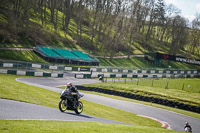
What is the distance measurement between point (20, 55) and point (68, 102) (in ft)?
111

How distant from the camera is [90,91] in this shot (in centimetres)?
3606

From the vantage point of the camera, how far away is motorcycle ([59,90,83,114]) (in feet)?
50.9

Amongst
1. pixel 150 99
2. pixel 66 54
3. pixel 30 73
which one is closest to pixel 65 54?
pixel 66 54

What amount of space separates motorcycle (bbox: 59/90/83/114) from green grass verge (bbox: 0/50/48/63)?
31.3 meters

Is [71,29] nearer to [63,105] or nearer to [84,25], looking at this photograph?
[84,25]

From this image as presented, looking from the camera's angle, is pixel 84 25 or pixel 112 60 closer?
pixel 112 60

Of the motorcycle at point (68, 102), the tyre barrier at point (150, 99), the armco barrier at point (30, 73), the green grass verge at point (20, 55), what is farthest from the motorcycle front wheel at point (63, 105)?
the green grass verge at point (20, 55)

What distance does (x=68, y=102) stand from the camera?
16062mm

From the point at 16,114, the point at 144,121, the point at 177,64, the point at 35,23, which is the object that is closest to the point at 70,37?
the point at 35,23

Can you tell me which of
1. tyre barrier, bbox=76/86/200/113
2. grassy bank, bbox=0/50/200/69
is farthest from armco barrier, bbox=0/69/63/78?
tyre barrier, bbox=76/86/200/113

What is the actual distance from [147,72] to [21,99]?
161ft

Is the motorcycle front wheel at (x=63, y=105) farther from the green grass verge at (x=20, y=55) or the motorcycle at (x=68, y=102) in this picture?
the green grass verge at (x=20, y=55)

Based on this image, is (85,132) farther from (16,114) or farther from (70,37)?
(70,37)

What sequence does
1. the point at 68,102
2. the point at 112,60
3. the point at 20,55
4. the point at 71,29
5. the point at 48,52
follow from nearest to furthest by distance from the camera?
the point at 68,102
the point at 20,55
the point at 48,52
the point at 112,60
the point at 71,29
